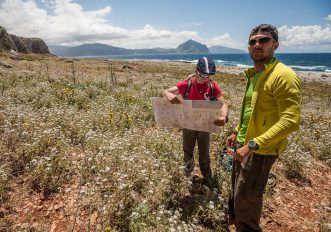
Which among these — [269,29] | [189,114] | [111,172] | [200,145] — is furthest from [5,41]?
[269,29]

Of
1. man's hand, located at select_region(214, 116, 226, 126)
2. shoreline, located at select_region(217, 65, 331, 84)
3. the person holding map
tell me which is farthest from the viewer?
shoreline, located at select_region(217, 65, 331, 84)

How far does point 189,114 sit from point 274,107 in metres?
1.49

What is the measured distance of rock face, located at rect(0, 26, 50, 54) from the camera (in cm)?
5257

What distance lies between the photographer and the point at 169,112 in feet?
14.3

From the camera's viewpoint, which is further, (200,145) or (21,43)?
(21,43)

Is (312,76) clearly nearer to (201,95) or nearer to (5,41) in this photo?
(201,95)

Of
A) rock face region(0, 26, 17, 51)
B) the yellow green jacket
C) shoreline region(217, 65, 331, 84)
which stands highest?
rock face region(0, 26, 17, 51)

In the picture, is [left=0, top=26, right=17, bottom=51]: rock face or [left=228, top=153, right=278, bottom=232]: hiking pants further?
[left=0, top=26, right=17, bottom=51]: rock face

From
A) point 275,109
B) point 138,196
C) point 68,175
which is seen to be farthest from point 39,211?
point 275,109

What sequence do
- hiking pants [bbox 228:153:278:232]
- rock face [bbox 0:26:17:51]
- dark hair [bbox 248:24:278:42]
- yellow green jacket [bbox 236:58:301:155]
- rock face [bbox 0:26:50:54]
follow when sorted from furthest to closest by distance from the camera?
rock face [bbox 0:26:50:54] → rock face [bbox 0:26:17:51] → hiking pants [bbox 228:153:278:232] → dark hair [bbox 248:24:278:42] → yellow green jacket [bbox 236:58:301:155]

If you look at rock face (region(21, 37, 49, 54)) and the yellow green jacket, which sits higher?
rock face (region(21, 37, 49, 54))

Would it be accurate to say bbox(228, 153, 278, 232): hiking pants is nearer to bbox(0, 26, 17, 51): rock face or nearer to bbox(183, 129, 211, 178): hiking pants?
bbox(183, 129, 211, 178): hiking pants

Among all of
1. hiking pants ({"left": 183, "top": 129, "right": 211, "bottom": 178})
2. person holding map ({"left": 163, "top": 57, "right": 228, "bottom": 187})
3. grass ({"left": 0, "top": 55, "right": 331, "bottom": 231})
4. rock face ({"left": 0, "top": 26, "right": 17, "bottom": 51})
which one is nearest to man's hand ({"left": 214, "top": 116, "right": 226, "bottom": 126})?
person holding map ({"left": 163, "top": 57, "right": 228, "bottom": 187})

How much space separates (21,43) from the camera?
66125mm
